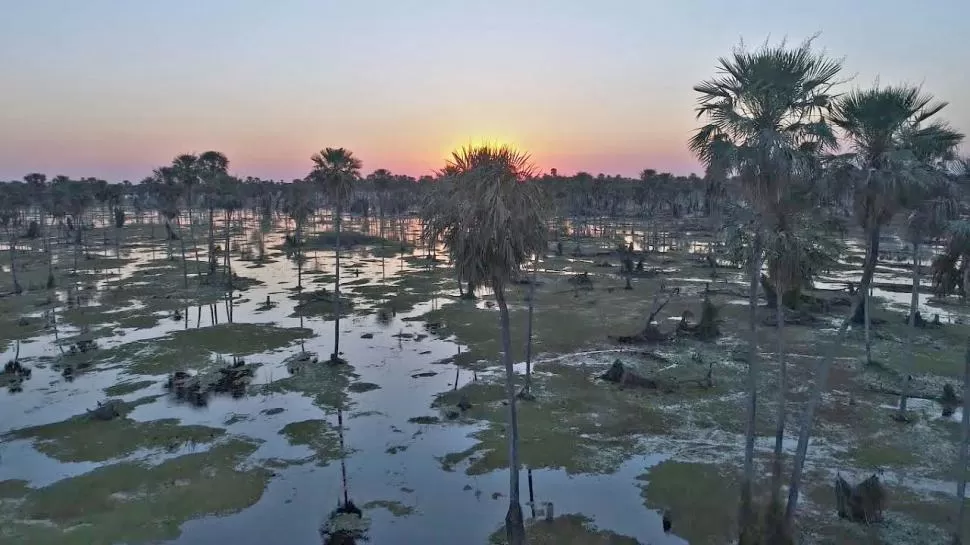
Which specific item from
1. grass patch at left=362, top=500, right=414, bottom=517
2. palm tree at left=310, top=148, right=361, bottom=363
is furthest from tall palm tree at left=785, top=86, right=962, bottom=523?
palm tree at left=310, top=148, right=361, bottom=363

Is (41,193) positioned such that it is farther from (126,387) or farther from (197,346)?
(126,387)

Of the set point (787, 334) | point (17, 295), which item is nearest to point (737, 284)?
point (787, 334)

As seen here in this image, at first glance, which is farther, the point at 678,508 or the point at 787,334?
the point at 787,334

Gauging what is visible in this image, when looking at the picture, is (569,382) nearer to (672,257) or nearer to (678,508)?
(678,508)

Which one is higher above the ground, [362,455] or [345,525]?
[362,455]

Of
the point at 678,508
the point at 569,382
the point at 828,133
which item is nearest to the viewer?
the point at 828,133

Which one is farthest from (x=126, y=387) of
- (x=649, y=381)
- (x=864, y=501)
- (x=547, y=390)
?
(x=864, y=501)

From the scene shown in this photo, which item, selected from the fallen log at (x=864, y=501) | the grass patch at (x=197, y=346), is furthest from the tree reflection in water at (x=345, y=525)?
the grass patch at (x=197, y=346)
